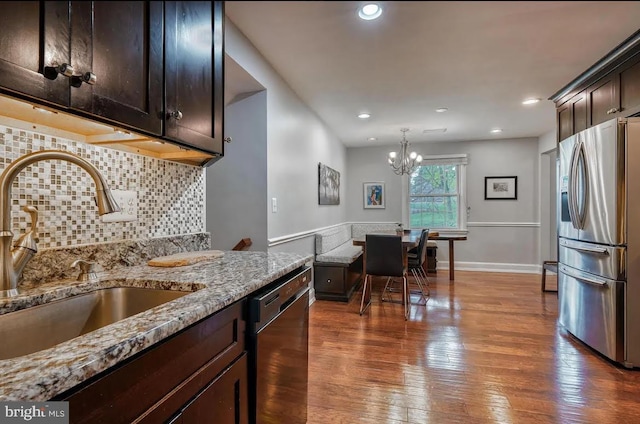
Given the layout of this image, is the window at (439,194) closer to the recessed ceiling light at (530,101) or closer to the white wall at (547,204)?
the white wall at (547,204)

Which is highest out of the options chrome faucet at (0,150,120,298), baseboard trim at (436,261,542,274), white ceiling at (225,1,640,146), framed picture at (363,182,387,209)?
white ceiling at (225,1,640,146)

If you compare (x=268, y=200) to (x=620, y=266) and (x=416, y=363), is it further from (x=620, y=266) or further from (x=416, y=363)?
(x=620, y=266)

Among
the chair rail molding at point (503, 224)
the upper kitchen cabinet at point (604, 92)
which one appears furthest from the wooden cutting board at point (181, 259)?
the chair rail molding at point (503, 224)

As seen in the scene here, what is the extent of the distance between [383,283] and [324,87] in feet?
9.12

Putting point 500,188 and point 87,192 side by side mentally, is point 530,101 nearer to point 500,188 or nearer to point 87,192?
point 500,188

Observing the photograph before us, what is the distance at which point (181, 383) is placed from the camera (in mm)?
741

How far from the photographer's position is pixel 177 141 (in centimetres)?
119

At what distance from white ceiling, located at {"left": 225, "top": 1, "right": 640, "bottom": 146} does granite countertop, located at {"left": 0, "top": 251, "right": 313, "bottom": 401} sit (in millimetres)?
849

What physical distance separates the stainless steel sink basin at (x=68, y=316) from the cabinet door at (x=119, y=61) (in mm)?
542

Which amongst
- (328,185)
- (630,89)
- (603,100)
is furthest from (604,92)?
(328,185)

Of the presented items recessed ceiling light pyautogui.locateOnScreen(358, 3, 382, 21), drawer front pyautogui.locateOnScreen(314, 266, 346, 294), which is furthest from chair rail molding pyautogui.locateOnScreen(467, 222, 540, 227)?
recessed ceiling light pyautogui.locateOnScreen(358, 3, 382, 21)

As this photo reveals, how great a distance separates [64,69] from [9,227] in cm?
45

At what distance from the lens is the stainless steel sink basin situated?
0.80 meters

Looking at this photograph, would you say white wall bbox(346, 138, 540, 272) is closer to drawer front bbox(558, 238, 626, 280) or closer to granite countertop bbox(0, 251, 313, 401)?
drawer front bbox(558, 238, 626, 280)
